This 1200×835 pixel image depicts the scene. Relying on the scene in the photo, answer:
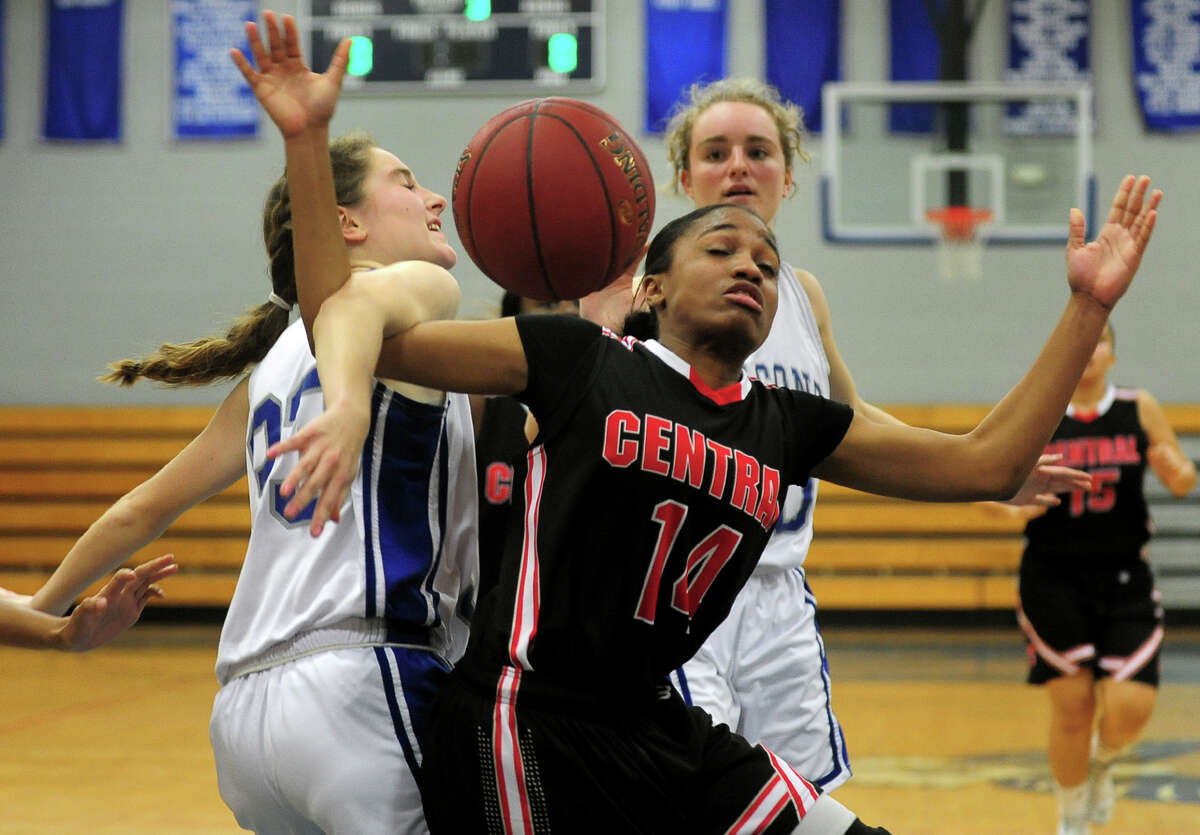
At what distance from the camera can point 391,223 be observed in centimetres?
231

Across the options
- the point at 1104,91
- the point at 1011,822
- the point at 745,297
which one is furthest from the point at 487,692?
the point at 1104,91

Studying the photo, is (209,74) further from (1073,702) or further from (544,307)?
(1073,702)

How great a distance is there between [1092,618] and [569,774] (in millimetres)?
3854

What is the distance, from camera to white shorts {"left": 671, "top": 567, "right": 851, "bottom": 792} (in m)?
2.99

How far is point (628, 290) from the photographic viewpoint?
2871 millimetres

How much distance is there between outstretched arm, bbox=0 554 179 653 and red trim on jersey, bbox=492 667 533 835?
0.74 metres

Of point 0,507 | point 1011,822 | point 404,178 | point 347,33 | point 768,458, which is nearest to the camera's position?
point 768,458

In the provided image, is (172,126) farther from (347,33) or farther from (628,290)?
(628,290)

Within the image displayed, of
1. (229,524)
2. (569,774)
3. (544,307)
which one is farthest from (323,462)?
(229,524)

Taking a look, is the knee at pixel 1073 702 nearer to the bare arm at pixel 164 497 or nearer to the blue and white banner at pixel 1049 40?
the bare arm at pixel 164 497

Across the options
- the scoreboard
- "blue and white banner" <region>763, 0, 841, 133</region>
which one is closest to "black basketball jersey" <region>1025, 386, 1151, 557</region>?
"blue and white banner" <region>763, 0, 841, 133</region>


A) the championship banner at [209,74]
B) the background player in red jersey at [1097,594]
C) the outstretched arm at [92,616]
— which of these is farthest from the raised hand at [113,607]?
the championship banner at [209,74]

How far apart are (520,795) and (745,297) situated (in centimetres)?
82

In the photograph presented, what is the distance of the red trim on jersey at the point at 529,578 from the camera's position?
1.99 meters
